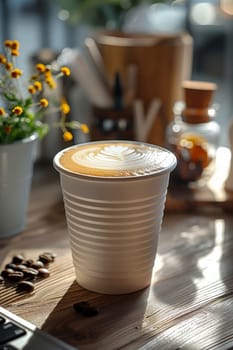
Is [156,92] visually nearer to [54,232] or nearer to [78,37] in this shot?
[54,232]

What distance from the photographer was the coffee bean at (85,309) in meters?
0.83

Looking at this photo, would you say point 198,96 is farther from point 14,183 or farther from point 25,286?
point 25,286

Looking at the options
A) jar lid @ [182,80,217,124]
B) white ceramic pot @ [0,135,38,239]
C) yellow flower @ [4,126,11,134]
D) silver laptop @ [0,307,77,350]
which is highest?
yellow flower @ [4,126,11,134]

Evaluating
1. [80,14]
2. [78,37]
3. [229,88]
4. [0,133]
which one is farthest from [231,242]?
[229,88]

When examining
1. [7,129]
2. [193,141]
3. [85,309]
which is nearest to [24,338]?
Answer: [85,309]

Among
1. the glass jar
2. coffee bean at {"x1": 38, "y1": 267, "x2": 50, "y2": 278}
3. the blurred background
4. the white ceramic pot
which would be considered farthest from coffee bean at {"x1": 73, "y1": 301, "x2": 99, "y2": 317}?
the blurred background

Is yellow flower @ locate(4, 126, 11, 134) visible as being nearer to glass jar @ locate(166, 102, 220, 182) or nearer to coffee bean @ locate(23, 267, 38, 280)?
coffee bean @ locate(23, 267, 38, 280)

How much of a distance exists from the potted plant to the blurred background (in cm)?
41

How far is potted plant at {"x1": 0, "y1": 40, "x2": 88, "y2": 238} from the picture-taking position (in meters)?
1.02

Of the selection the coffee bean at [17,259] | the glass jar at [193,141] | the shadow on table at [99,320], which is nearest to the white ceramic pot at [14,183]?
the coffee bean at [17,259]

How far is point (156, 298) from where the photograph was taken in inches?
34.9

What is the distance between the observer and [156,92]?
1404mm

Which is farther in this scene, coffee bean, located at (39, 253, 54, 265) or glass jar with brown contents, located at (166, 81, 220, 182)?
glass jar with brown contents, located at (166, 81, 220, 182)

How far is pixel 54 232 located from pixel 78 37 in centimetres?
121
